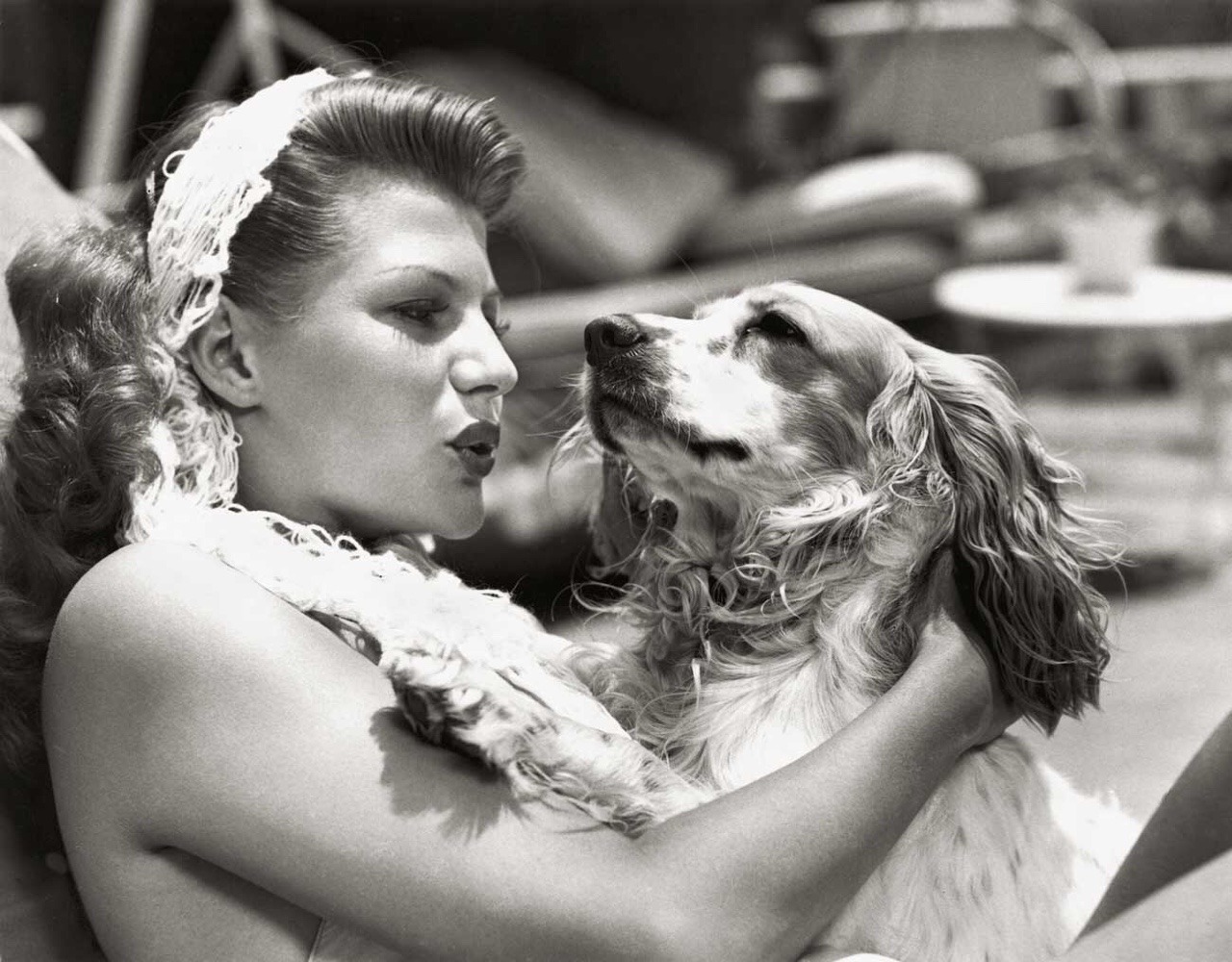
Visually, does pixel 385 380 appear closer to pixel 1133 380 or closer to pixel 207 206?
pixel 207 206

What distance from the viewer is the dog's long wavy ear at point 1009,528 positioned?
1545mm

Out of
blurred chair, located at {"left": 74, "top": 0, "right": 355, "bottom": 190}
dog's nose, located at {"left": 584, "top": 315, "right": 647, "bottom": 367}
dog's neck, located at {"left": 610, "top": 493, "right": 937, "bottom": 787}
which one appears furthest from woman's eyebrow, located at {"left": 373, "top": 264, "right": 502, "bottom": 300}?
blurred chair, located at {"left": 74, "top": 0, "right": 355, "bottom": 190}

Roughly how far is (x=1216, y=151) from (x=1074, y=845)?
8.21 metres

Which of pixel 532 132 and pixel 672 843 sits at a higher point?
pixel 672 843

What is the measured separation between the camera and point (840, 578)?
1.75 m

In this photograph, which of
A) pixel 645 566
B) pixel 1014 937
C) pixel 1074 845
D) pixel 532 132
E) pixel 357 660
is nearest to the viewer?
pixel 357 660

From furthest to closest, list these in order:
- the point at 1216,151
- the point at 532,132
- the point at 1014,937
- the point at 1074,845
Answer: the point at 1216,151, the point at 532,132, the point at 1074,845, the point at 1014,937

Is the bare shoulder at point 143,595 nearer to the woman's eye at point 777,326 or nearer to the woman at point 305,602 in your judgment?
the woman at point 305,602

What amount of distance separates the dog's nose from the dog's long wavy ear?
12.8 inches

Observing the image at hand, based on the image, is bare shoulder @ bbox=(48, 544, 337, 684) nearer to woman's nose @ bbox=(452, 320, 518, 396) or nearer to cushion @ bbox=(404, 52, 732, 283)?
woman's nose @ bbox=(452, 320, 518, 396)

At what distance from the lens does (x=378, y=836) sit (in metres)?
1.20

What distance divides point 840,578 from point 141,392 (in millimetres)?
834

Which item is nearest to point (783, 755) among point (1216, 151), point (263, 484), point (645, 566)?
point (645, 566)

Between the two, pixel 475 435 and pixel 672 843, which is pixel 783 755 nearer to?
pixel 672 843
